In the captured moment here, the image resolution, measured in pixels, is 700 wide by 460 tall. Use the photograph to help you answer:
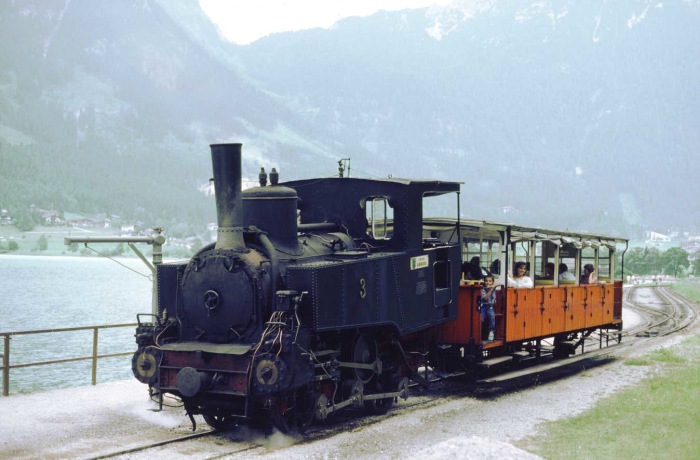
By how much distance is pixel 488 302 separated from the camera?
15.8 m

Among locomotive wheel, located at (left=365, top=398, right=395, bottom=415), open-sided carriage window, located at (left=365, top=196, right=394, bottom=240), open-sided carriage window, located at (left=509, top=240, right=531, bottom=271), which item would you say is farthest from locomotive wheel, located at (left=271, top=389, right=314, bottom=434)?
open-sided carriage window, located at (left=509, top=240, right=531, bottom=271)

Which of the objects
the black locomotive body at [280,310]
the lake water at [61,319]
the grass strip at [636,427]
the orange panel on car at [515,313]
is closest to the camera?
the grass strip at [636,427]

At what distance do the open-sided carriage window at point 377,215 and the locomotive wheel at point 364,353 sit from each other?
1751 mm

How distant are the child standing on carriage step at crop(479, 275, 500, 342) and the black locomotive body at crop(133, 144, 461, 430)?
8.13ft

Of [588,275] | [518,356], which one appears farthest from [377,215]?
[588,275]

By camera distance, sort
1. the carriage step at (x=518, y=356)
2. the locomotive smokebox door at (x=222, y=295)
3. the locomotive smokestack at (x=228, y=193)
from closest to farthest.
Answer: the locomotive smokebox door at (x=222, y=295) < the locomotive smokestack at (x=228, y=193) < the carriage step at (x=518, y=356)

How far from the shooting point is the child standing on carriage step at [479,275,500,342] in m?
15.7

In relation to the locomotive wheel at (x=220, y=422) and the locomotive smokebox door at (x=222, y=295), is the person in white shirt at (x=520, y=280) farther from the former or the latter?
the locomotive smokebox door at (x=222, y=295)

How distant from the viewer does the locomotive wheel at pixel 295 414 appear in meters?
11.4

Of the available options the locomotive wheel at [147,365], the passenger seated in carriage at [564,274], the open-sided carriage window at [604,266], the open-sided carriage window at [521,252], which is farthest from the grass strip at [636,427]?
the open-sided carriage window at [604,266]

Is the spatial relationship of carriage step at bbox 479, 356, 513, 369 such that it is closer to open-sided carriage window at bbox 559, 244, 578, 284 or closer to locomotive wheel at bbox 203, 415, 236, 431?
open-sided carriage window at bbox 559, 244, 578, 284

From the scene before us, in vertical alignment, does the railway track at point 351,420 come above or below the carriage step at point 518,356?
below

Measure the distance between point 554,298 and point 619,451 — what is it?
26.4ft

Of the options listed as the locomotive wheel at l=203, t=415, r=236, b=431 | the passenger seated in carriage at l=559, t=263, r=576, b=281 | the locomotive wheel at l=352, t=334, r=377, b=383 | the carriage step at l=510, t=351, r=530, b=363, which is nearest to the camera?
the locomotive wheel at l=203, t=415, r=236, b=431
